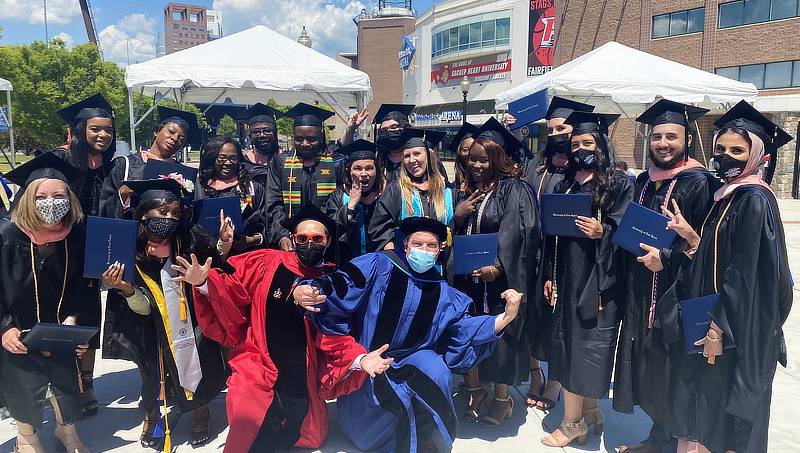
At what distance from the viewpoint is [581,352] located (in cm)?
342

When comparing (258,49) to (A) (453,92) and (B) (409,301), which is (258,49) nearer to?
(B) (409,301)

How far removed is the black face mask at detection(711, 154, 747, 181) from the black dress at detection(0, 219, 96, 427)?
3662 mm

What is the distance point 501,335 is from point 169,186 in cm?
229

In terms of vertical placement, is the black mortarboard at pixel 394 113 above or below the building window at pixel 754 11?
below

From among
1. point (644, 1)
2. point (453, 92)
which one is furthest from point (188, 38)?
point (644, 1)

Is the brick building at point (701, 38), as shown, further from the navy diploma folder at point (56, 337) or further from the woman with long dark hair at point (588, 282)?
the navy diploma folder at point (56, 337)

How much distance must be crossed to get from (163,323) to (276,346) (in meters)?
0.74

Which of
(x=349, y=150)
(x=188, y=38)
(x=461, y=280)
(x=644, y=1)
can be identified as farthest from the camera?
(x=188, y=38)

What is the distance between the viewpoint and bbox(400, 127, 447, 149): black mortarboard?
4.08 meters

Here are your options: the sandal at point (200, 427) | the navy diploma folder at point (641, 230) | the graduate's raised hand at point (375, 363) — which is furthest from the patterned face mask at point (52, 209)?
the navy diploma folder at point (641, 230)

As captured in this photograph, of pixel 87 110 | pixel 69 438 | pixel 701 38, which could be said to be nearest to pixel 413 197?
pixel 87 110

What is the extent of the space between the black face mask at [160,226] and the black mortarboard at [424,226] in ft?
4.63

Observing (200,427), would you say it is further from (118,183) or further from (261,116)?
(261,116)

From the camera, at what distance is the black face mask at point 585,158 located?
11.3 ft
